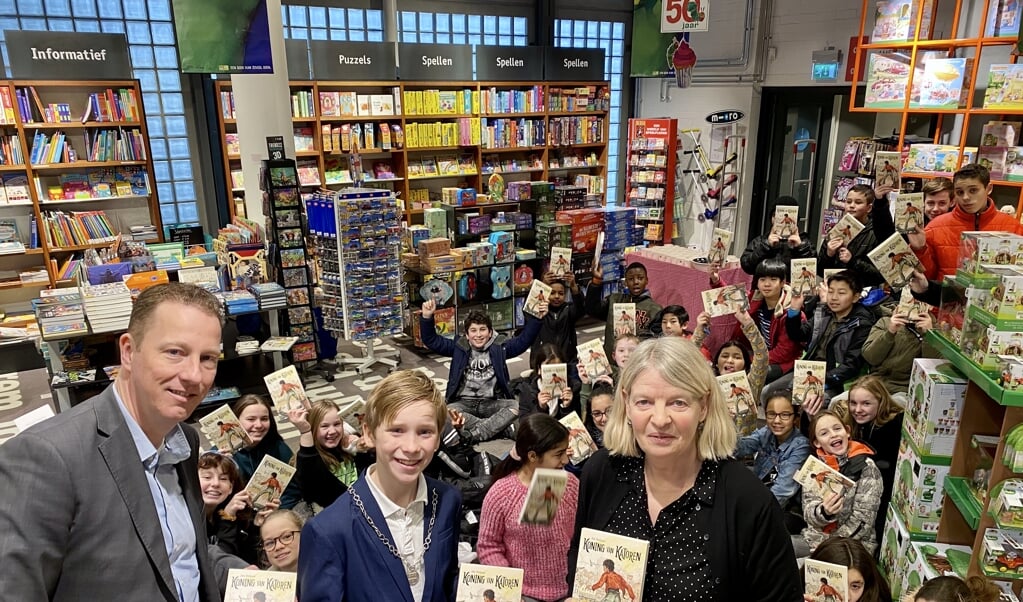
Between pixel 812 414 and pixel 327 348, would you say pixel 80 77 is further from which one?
pixel 812 414

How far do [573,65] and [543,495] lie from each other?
8.88 meters

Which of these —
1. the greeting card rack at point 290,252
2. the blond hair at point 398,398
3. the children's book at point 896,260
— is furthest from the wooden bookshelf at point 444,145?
the blond hair at point 398,398

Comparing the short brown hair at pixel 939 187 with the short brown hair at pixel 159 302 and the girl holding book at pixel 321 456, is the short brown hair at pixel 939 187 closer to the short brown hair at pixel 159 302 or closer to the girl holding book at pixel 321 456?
the girl holding book at pixel 321 456

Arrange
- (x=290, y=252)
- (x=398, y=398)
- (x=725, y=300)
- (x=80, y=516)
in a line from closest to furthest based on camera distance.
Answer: (x=80, y=516)
(x=398, y=398)
(x=725, y=300)
(x=290, y=252)

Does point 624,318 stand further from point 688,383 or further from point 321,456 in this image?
point 688,383

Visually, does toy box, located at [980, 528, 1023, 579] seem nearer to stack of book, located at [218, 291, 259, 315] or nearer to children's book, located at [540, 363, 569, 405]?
Answer: children's book, located at [540, 363, 569, 405]

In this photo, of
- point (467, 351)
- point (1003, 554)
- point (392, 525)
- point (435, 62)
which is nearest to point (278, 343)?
point (467, 351)

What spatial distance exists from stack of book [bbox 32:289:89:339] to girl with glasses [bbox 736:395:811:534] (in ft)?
15.8

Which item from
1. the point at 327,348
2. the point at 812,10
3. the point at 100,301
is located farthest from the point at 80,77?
the point at 812,10

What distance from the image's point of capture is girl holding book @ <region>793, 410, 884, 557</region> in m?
3.00

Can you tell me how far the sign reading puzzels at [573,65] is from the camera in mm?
9734

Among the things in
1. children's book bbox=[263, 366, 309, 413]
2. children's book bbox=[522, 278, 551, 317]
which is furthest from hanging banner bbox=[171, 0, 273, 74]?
children's book bbox=[263, 366, 309, 413]

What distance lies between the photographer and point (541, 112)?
9914 mm

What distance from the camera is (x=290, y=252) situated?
6.13 m
